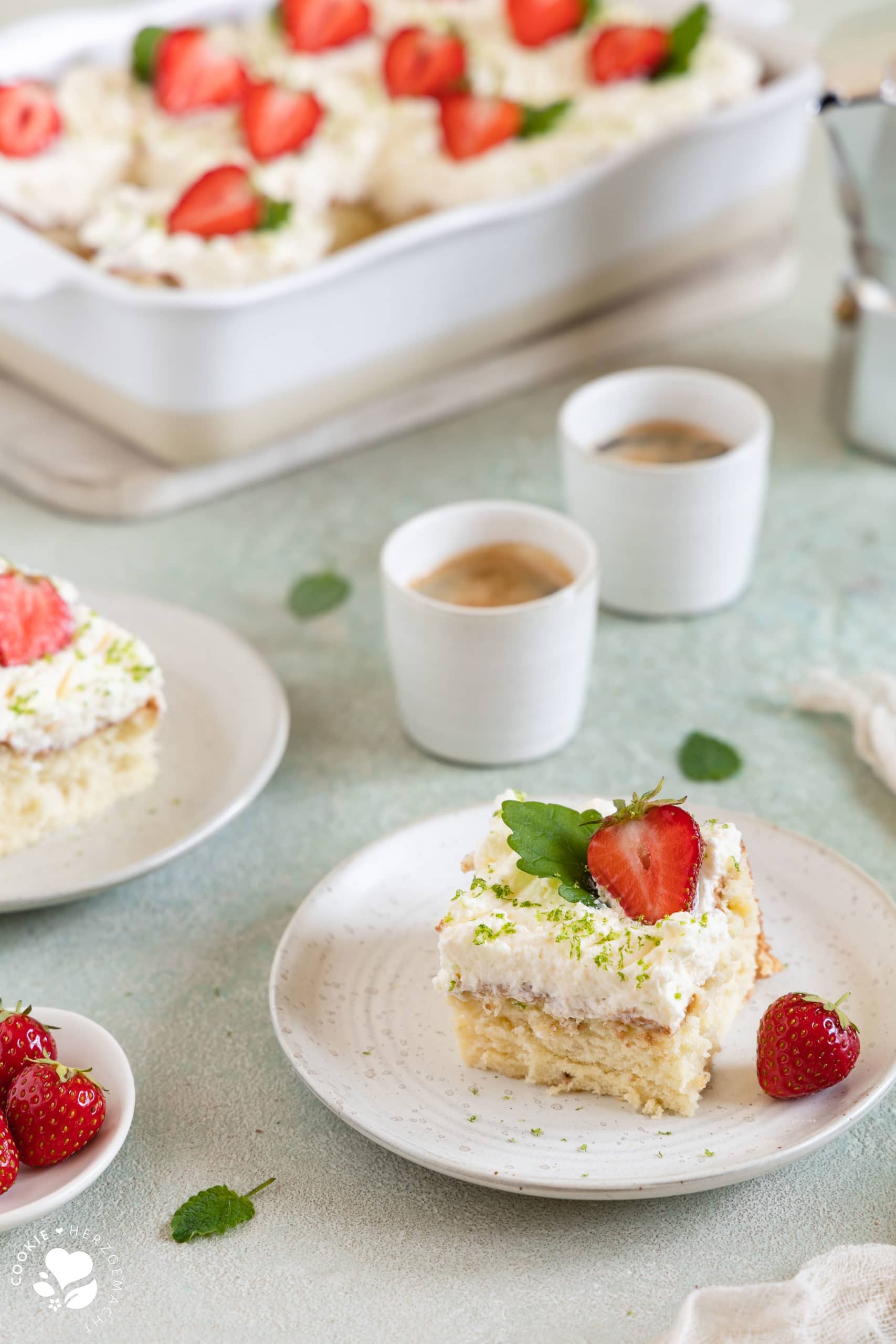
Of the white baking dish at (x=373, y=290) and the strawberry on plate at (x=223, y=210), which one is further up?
the strawberry on plate at (x=223, y=210)

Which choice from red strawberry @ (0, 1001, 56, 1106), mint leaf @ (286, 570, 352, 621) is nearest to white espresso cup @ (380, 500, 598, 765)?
mint leaf @ (286, 570, 352, 621)

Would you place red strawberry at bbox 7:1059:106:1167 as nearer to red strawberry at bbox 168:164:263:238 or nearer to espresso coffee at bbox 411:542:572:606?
espresso coffee at bbox 411:542:572:606

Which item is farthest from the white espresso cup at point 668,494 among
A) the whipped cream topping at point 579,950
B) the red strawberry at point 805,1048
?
the red strawberry at point 805,1048

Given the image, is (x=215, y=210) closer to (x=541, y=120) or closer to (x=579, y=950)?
(x=541, y=120)

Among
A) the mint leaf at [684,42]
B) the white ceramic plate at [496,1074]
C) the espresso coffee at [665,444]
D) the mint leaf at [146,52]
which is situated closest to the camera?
the white ceramic plate at [496,1074]

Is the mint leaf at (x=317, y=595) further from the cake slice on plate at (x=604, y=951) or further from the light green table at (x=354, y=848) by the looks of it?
the cake slice on plate at (x=604, y=951)

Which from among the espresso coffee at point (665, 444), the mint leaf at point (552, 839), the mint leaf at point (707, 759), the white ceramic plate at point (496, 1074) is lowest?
the mint leaf at point (707, 759)

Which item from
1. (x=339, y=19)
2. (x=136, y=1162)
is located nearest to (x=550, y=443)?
(x=339, y=19)

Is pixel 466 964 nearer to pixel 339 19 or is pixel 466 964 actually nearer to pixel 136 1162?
pixel 136 1162
